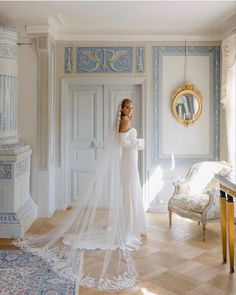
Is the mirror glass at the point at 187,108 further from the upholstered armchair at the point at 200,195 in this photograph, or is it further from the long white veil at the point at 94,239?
the long white veil at the point at 94,239

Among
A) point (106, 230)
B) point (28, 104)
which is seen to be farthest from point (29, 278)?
point (28, 104)

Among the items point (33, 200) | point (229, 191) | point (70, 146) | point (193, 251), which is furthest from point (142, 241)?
point (70, 146)

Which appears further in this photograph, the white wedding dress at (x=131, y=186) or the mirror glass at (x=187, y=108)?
the mirror glass at (x=187, y=108)

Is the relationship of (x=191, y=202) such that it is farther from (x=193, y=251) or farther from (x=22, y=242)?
(x=22, y=242)

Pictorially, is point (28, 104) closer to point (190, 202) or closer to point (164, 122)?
point (164, 122)

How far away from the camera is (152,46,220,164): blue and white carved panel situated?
19.1 ft

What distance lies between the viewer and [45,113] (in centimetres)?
537

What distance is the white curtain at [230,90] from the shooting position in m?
5.13

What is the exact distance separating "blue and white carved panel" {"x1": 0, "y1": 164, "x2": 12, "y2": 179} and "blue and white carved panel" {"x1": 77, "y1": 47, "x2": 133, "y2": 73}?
2.11m

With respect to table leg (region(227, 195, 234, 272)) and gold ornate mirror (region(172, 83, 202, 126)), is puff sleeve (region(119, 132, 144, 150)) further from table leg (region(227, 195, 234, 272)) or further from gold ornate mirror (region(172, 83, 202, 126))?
gold ornate mirror (region(172, 83, 202, 126))

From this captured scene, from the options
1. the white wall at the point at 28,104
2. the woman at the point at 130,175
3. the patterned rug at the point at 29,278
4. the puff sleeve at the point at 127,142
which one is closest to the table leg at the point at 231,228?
the woman at the point at 130,175

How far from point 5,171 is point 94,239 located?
1.38 metres

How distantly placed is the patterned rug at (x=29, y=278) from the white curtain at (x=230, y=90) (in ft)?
9.59

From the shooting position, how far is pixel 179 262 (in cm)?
364
